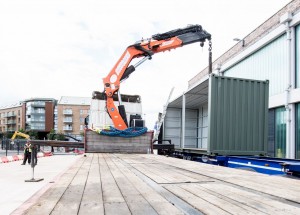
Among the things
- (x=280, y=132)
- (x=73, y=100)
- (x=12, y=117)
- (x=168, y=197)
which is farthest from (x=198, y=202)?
(x=12, y=117)

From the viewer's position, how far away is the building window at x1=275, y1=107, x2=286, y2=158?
1628 centimetres

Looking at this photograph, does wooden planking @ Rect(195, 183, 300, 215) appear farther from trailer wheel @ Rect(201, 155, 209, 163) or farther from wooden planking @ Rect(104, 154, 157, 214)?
trailer wheel @ Rect(201, 155, 209, 163)

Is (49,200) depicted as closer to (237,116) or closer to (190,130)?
(237,116)

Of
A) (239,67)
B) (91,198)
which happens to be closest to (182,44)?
(239,67)

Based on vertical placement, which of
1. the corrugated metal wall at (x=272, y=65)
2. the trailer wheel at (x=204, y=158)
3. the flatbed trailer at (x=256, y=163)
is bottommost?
the trailer wheel at (x=204, y=158)

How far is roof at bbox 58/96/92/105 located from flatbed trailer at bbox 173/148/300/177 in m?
74.7

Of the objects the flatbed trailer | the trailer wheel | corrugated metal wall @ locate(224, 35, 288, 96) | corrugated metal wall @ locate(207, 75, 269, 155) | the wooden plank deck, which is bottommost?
the trailer wheel

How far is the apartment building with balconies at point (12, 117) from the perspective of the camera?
313ft

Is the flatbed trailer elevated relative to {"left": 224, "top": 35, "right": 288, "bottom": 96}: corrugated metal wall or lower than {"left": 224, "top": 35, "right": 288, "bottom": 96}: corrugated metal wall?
lower

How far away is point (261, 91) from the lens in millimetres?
11062

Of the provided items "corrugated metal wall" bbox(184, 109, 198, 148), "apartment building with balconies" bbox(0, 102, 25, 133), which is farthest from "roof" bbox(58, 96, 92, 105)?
"corrugated metal wall" bbox(184, 109, 198, 148)

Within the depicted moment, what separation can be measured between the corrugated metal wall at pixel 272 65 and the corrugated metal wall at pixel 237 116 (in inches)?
244

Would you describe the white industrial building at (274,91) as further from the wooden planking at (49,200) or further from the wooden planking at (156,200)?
the wooden planking at (49,200)

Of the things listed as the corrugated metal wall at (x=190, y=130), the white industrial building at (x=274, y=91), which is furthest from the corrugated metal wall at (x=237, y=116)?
the corrugated metal wall at (x=190, y=130)
